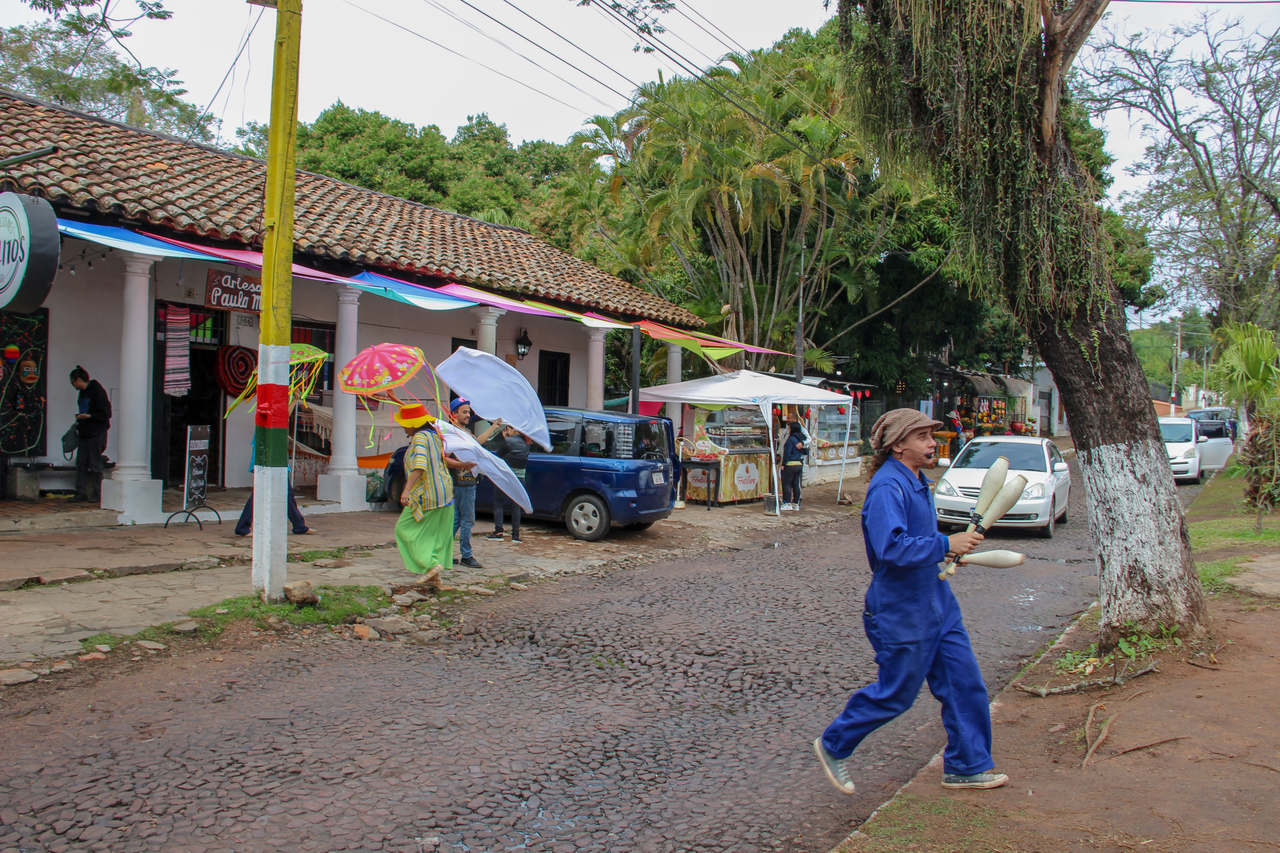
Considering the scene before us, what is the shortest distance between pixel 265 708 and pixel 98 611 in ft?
8.21

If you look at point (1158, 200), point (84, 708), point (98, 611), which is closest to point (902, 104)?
point (84, 708)

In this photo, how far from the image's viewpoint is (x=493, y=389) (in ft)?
27.3

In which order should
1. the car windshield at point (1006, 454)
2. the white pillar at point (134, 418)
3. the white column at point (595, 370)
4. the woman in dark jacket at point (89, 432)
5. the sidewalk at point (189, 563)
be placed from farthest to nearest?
1. the white column at point (595, 370)
2. the car windshield at point (1006, 454)
3. the woman in dark jacket at point (89, 432)
4. the white pillar at point (134, 418)
5. the sidewalk at point (189, 563)

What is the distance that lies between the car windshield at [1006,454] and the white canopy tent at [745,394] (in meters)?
2.56

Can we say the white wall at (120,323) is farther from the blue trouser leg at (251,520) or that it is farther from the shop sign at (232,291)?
the blue trouser leg at (251,520)

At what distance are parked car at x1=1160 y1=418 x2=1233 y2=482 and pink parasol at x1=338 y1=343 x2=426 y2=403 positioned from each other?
58.8ft

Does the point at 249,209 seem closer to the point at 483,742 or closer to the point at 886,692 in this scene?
the point at 483,742

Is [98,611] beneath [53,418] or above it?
beneath

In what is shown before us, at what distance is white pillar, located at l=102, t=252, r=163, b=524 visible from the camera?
33.2 feet

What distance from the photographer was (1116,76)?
21.1m

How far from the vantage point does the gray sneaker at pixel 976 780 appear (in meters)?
3.84

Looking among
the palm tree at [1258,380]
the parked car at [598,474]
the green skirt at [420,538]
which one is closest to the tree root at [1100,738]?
the green skirt at [420,538]

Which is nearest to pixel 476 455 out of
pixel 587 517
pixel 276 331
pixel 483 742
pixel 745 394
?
pixel 276 331

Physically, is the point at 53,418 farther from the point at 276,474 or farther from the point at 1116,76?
the point at 1116,76
